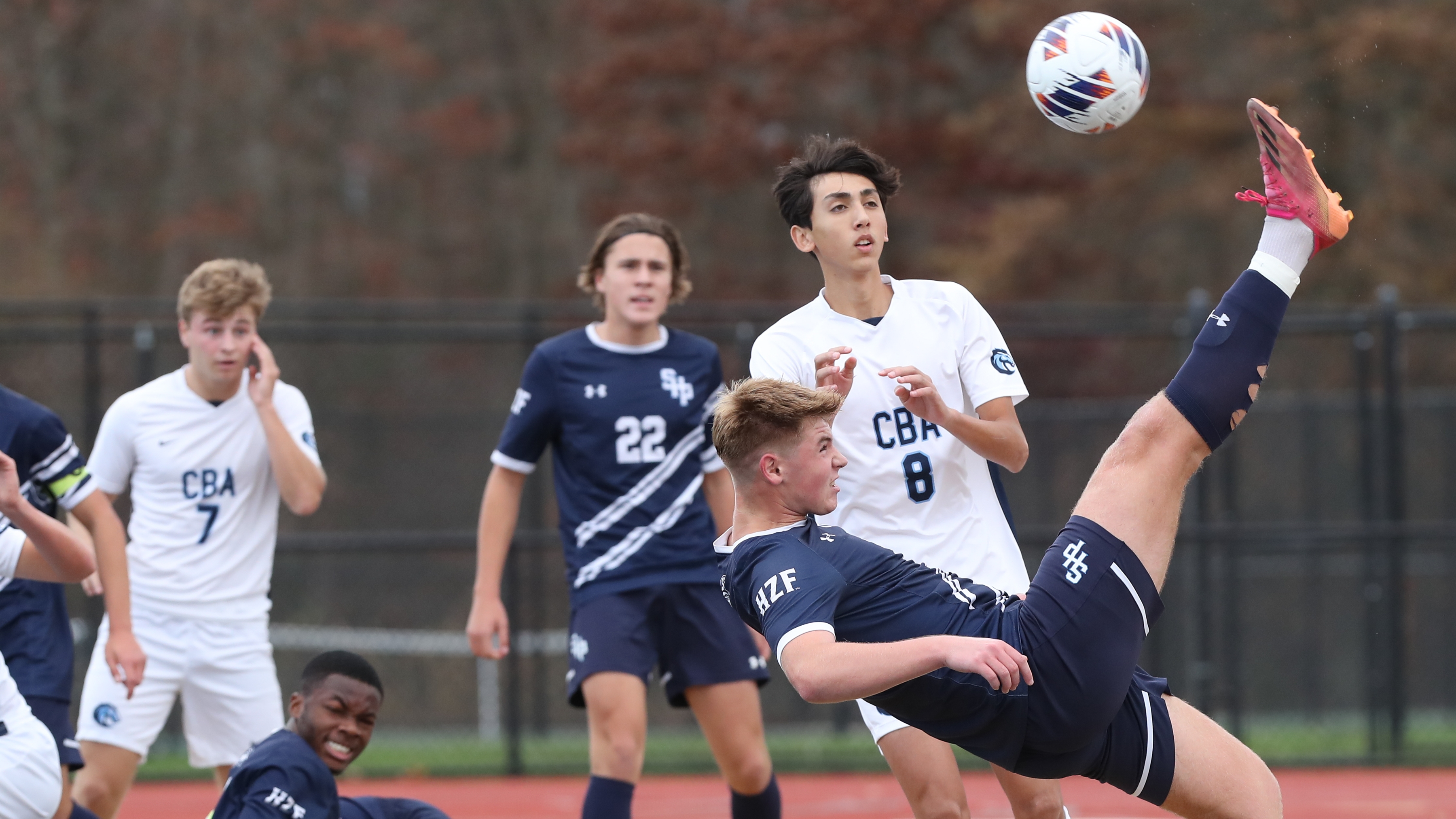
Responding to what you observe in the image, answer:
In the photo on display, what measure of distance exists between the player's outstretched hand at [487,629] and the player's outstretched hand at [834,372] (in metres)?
1.75

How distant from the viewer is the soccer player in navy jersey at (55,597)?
177 inches

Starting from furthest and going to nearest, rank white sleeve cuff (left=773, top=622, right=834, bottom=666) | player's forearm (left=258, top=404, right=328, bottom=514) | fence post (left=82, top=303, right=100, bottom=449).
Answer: fence post (left=82, top=303, right=100, bottom=449) < player's forearm (left=258, top=404, right=328, bottom=514) < white sleeve cuff (left=773, top=622, right=834, bottom=666)

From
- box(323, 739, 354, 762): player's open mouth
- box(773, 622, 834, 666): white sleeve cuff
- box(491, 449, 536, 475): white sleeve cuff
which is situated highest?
box(491, 449, 536, 475): white sleeve cuff

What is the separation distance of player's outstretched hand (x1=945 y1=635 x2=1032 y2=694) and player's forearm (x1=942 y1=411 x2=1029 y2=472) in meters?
1.04

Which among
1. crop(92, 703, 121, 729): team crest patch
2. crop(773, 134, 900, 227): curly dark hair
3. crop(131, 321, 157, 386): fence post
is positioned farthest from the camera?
crop(131, 321, 157, 386): fence post

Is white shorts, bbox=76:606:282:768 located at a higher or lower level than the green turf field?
higher

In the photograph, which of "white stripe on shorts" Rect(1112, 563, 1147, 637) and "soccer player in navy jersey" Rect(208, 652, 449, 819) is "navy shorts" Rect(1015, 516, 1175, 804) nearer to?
"white stripe on shorts" Rect(1112, 563, 1147, 637)

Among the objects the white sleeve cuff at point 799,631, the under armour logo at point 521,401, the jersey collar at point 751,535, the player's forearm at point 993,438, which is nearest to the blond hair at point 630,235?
the under armour logo at point 521,401

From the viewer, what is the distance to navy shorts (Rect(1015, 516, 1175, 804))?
3.75 meters

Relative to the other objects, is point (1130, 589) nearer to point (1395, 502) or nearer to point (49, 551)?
point (49, 551)

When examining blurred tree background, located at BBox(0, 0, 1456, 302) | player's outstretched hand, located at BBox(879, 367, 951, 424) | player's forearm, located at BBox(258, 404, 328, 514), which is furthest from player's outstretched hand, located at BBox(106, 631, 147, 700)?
blurred tree background, located at BBox(0, 0, 1456, 302)

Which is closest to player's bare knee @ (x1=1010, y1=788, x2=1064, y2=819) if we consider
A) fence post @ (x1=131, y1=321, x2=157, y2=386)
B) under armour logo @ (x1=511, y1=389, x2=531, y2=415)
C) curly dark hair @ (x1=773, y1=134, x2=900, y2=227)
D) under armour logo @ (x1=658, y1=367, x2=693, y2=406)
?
curly dark hair @ (x1=773, y1=134, x2=900, y2=227)

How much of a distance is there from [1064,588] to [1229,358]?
717 millimetres

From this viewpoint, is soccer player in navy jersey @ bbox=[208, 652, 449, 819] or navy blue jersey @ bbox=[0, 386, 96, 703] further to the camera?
navy blue jersey @ bbox=[0, 386, 96, 703]
